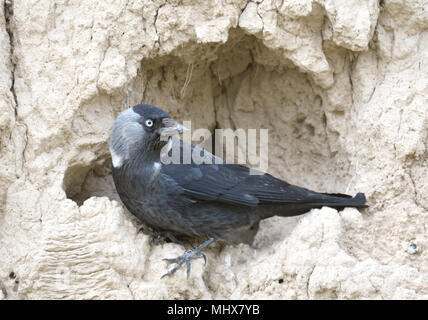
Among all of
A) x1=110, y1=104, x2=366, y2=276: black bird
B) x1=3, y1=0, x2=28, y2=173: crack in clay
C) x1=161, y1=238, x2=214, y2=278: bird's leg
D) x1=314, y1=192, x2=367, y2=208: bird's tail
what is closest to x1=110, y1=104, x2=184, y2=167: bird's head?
x1=110, y1=104, x2=366, y2=276: black bird

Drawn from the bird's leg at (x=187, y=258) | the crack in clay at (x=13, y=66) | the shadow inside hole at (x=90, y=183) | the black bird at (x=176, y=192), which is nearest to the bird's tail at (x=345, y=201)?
the black bird at (x=176, y=192)

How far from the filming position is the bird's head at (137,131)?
4898 mm

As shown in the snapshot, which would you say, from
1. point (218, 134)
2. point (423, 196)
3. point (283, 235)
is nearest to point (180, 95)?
point (218, 134)

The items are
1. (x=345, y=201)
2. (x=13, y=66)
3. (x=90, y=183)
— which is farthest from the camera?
(x=90, y=183)

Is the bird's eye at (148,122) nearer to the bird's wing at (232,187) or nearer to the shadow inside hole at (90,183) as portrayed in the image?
the bird's wing at (232,187)

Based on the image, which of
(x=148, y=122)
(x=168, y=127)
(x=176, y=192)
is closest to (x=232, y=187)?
(x=176, y=192)

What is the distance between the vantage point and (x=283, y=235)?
5.38 metres

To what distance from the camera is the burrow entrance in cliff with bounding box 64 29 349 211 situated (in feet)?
17.9

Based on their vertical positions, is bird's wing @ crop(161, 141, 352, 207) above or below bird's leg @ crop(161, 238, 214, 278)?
above

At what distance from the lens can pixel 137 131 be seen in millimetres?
4906

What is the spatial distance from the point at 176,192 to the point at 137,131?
0.61 m

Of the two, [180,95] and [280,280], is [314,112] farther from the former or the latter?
[280,280]

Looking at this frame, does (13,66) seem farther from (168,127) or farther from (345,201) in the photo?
(345,201)

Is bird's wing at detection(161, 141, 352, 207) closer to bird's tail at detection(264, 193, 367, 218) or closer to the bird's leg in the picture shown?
bird's tail at detection(264, 193, 367, 218)
